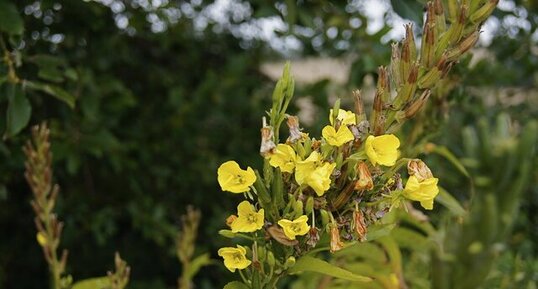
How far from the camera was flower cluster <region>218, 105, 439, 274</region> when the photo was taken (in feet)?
1.99

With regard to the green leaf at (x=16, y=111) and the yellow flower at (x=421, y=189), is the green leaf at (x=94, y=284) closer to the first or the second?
the green leaf at (x=16, y=111)

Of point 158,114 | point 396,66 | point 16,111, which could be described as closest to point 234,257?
point 396,66

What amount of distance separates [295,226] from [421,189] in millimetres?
124

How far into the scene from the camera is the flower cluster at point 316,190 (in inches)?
23.9

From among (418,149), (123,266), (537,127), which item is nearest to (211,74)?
(418,149)

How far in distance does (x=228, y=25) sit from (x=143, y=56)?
15.0 inches

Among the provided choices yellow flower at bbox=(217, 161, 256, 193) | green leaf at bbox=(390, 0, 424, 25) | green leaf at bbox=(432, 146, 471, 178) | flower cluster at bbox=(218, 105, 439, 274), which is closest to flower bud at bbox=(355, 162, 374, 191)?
flower cluster at bbox=(218, 105, 439, 274)

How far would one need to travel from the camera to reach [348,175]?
2.07ft

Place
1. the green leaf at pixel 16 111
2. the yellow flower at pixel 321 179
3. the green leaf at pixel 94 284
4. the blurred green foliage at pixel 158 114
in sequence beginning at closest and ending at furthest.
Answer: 1. the yellow flower at pixel 321 179
2. the green leaf at pixel 94 284
3. the green leaf at pixel 16 111
4. the blurred green foliage at pixel 158 114

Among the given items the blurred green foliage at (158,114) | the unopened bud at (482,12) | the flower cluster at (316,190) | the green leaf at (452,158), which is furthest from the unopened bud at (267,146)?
the blurred green foliage at (158,114)

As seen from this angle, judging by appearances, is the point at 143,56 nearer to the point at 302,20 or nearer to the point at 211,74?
the point at 211,74

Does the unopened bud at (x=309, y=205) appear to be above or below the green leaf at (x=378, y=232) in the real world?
above

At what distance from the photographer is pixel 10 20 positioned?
1146mm

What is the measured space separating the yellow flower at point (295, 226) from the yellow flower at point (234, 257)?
0.18 feet
